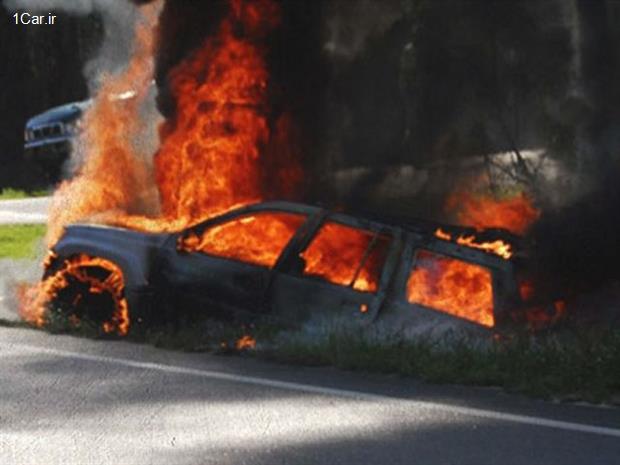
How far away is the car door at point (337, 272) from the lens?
1136 centimetres

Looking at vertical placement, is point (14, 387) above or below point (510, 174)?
below

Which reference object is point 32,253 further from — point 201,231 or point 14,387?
point 14,387

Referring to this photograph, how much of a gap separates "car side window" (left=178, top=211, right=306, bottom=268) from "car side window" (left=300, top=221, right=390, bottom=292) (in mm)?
303

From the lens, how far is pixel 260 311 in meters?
11.7

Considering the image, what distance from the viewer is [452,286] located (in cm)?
1127

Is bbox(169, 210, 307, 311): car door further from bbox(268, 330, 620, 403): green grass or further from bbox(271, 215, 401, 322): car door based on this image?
bbox(268, 330, 620, 403): green grass

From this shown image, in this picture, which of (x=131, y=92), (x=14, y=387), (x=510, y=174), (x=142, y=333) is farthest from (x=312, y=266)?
(x=510, y=174)

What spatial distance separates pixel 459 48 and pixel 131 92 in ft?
14.5

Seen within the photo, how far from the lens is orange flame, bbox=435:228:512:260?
11.4 metres

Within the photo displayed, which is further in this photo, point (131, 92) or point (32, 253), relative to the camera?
point (32, 253)

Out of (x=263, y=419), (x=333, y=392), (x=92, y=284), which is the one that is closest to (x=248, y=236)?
(x=92, y=284)

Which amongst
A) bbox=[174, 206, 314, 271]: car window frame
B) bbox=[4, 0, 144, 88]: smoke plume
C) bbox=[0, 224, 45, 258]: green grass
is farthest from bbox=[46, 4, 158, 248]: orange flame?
bbox=[0, 224, 45, 258]: green grass

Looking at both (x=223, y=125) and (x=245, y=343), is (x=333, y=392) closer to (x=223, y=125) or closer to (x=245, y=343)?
(x=245, y=343)

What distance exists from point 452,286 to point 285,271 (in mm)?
1213
